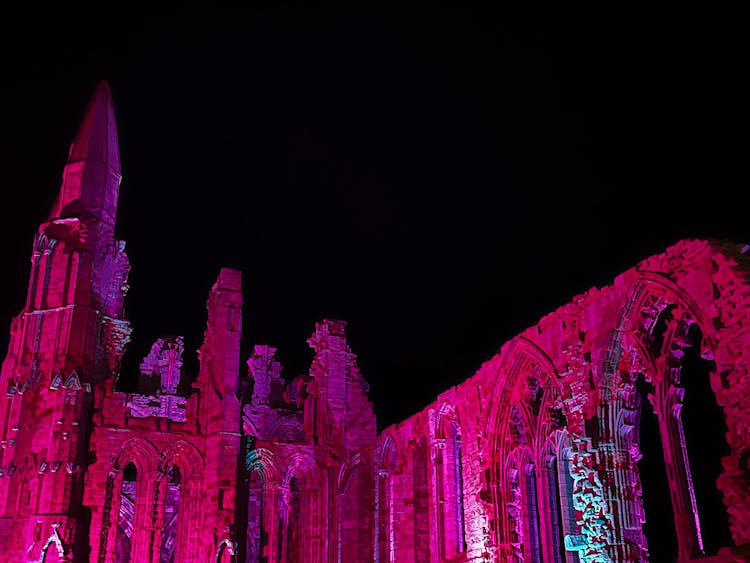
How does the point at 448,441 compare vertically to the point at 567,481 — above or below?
above

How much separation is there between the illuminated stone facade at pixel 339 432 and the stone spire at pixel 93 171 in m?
0.07

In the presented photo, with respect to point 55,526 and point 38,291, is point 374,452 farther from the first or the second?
point 38,291

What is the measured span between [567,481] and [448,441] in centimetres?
431

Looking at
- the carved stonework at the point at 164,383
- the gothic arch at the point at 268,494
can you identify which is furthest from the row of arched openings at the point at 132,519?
the gothic arch at the point at 268,494

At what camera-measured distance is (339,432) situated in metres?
24.1

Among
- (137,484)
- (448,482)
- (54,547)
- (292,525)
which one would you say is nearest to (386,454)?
(448,482)

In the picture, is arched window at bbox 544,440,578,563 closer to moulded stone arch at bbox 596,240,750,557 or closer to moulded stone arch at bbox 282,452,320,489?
moulded stone arch at bbox 596,240,750,557

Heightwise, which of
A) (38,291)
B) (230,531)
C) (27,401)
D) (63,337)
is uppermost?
(38,291)

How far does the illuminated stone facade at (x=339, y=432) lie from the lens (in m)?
11.9

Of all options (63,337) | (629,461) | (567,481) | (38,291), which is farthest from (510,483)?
(38,291)

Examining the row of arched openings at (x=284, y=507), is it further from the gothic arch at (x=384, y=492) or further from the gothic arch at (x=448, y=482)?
A: the gothic arch at (x=448, y=482)

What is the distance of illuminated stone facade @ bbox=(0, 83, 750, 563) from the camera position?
38.9 ft

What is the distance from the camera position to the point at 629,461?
12.9 metres

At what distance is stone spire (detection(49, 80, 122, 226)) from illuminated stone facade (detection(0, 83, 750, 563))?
7 centimetres
